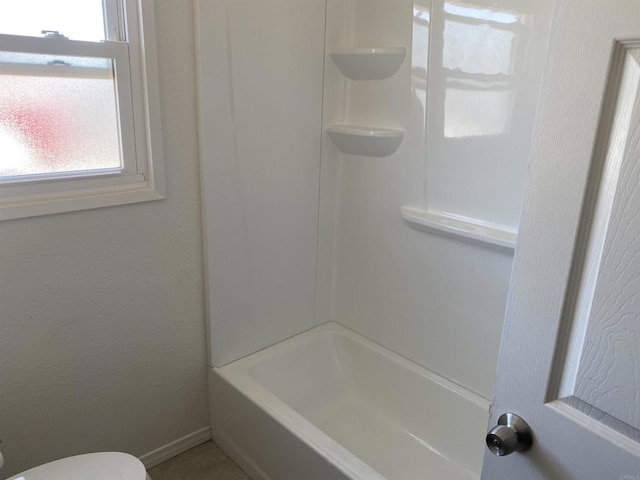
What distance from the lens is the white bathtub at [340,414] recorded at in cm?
171

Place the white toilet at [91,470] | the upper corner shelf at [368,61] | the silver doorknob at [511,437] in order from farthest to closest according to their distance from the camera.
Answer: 1. the upper corner shelf at [368,61]
2. the white toilet at [91,470]
3. the silver doorknob at [511,437]

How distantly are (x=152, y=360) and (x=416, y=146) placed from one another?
4.15 ft

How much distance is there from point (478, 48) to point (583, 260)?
3.71ft

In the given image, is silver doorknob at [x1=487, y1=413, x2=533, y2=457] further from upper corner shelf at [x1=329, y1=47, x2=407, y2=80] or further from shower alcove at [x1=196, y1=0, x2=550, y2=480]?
upper corner shelf at [x1=329, y1=47, x2=407, y2=80]

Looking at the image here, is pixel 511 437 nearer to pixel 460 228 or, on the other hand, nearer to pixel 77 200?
pixel 460 228

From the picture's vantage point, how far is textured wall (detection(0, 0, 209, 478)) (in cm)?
151

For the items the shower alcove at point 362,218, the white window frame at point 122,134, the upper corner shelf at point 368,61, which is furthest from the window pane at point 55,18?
the upper corner shelf at point 368,61

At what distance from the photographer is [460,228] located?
1722 millimetres

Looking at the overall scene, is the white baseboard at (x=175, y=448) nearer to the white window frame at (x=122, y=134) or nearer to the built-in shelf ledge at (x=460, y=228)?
the white window frame at (x=122, y=134)

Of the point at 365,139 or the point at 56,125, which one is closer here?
the point at 56,125

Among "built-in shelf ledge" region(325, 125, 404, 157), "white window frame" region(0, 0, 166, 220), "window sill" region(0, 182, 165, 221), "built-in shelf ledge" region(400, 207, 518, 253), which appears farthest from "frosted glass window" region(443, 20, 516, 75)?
"window sill" region(0, 182, 165, 221)

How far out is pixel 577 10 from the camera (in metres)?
0.65

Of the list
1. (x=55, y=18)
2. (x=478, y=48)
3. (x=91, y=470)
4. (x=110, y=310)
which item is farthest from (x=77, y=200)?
(x=478, y=48)

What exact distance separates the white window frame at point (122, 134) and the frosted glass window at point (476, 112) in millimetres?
986
